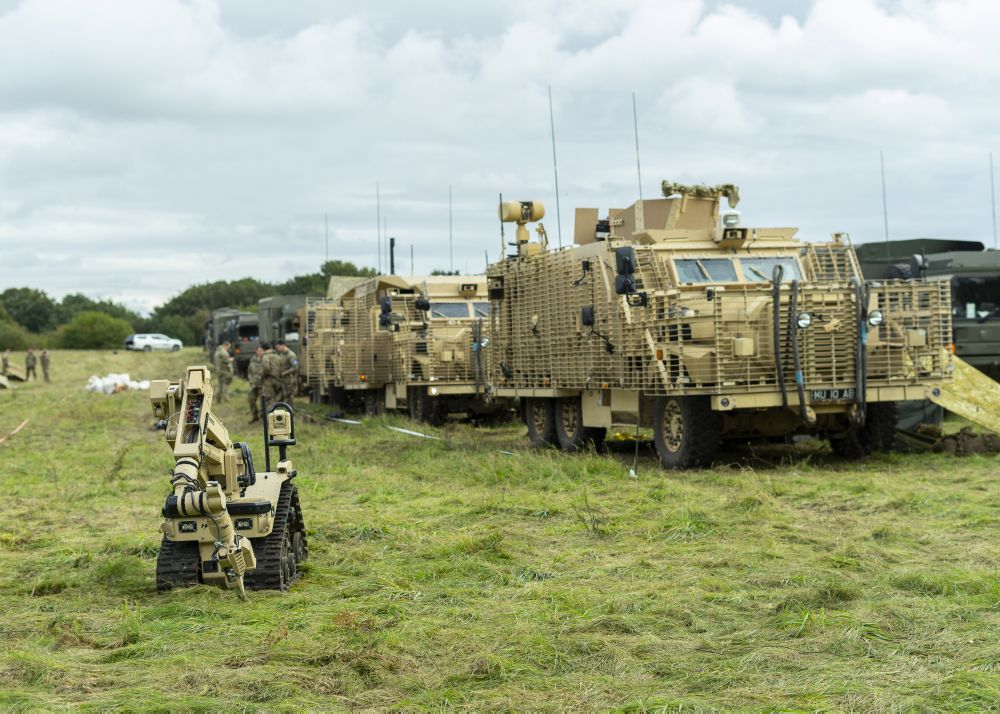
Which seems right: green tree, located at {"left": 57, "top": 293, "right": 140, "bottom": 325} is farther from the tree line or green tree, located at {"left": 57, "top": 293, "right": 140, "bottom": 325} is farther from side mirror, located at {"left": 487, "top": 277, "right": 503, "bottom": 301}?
side mirror, located at {"left": 487, "top": 277, "right": 503, "bottom": 301}

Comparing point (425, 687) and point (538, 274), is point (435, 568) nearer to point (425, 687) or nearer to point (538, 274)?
point (425, 687)

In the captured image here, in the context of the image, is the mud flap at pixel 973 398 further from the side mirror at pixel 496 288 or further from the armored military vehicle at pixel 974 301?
the side mirror at pixel 496 288

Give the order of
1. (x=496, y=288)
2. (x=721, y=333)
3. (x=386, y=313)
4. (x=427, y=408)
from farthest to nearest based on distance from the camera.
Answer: (x=386, y=313)
(x=427, y=408)
(x=496, y=288)
(x=721, y=333)

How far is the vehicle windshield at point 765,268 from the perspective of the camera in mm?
14344

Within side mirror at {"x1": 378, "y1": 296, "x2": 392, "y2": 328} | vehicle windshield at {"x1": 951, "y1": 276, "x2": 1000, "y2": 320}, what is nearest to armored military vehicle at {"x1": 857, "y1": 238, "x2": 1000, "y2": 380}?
vehicle windshield at {"x1": 951, "y1": 276, "x2": 1000, "y2": 320}

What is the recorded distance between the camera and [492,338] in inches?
741

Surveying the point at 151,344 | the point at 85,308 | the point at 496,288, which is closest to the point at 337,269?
the point at 151,344

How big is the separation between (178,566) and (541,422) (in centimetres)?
1066

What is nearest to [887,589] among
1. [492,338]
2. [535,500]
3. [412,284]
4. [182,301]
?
[535,500]

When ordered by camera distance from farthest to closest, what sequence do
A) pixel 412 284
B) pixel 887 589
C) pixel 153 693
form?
1. pixel 412 284
2. pixel 887 589
3. pixel 153 693

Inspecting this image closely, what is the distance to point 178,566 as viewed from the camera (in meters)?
7.29

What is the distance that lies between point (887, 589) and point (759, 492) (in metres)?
4.11

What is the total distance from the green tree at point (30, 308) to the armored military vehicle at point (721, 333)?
9675 cm

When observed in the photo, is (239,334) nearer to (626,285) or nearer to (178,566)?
(626,285)
